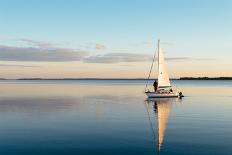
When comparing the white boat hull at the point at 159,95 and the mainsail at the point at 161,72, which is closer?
the white boat hull at the point at 159,95

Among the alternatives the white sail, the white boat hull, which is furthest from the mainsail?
the white boat hull

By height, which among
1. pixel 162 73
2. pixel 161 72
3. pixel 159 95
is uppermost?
pixel 161 72

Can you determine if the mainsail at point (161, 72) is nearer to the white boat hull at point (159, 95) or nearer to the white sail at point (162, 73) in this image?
the white sail at point (162, 73)

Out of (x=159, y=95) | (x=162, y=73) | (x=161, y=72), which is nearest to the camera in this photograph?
(x=159, y=95)

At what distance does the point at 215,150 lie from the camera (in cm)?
2256

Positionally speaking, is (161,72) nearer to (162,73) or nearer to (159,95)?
(162,73)

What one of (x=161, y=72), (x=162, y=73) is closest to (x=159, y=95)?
(x=162, y=73)

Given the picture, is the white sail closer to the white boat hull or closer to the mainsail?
the mainsail

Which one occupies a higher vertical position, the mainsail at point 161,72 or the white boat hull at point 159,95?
the mainsail at point 161,72

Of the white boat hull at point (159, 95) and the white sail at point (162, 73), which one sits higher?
the white sail at point (162, 73)

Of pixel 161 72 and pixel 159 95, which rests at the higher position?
pixel 161 72

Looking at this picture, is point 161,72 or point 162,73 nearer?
point 161,72

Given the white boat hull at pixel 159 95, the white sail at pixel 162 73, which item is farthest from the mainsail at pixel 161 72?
the white boat hull at pixel 159 95

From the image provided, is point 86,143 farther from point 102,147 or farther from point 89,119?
point 89,119
